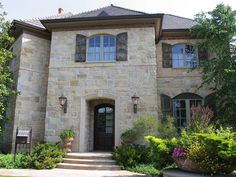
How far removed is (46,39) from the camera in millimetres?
13844

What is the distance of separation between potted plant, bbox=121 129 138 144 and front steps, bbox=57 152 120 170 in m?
0.97

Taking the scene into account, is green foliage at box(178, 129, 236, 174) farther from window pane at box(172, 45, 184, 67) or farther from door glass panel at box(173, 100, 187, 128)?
window pane at box(172, 45, 184, 67)

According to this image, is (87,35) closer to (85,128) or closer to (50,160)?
(85,128)

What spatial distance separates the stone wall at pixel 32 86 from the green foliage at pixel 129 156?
15.4 feet

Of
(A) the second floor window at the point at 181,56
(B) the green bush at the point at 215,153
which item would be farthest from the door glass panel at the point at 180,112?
(B) the green bush at the point at 215,153

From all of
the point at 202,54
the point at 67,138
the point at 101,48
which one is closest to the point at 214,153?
the point at 67,138

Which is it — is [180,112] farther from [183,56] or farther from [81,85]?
[81,85]

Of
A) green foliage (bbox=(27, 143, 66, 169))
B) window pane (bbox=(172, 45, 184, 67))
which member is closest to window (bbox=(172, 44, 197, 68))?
window pane (bbox=(172, 45, 184, 67))

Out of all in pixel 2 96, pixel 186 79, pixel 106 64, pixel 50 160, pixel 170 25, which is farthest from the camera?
pixel 170 25

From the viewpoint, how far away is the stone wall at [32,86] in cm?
1244

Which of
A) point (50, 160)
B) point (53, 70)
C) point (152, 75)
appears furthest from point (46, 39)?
point (50, 160)

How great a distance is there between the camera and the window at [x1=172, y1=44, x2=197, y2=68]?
13.8 m

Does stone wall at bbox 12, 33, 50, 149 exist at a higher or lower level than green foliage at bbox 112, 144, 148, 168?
higher

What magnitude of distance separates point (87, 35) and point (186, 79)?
543 cm
